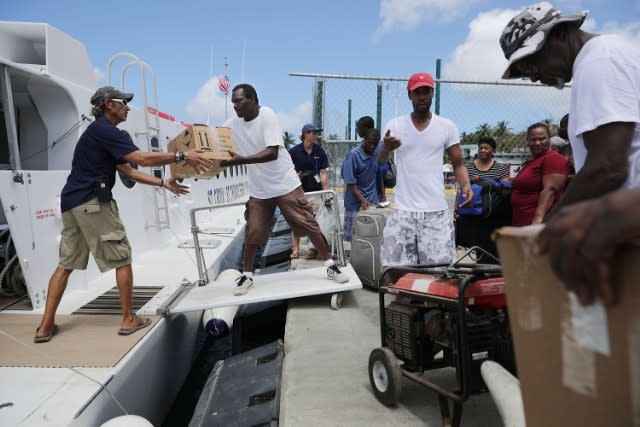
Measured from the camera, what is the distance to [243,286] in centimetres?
414

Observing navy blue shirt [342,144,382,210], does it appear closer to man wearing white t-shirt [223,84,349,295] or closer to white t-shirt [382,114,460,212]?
man wearing white t-shirt [223,84,349,295]

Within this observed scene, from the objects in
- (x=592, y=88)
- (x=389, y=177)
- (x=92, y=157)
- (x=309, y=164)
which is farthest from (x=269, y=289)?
(x=592, y=88)

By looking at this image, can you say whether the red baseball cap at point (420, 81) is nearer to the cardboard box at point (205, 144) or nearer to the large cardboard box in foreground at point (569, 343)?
the cardboard box at point (205, 144)

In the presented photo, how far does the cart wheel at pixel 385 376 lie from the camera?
244 centimetres

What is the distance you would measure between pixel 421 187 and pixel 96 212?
245cm

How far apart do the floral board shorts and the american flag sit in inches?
347

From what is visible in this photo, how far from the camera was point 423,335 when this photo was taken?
241 centimetres

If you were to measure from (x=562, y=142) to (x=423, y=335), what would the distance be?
400cm

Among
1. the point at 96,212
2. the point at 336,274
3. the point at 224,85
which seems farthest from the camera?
the point at 224,85

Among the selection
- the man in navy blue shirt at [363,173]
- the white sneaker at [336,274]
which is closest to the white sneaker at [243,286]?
the white sneaker at [336,274]

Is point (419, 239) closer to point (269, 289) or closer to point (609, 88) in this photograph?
point (269, 289)

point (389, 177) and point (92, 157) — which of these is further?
point (389, 177)

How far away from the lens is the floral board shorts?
3.37 metres

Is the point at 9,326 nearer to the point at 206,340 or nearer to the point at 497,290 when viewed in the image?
the point at 206,340
